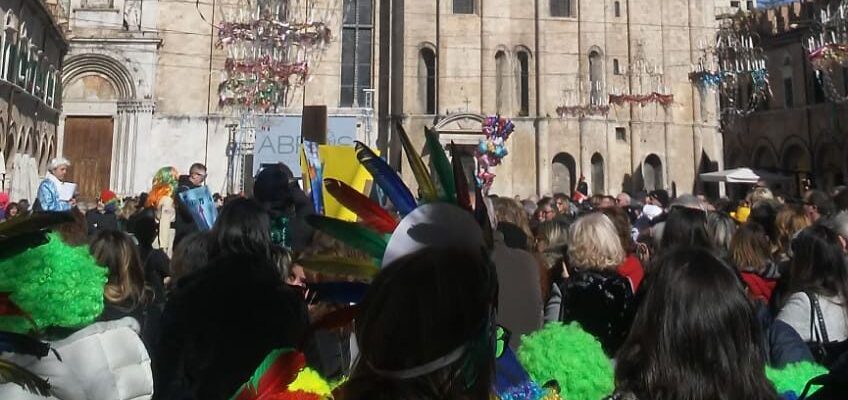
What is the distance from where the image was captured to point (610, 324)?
4.19m

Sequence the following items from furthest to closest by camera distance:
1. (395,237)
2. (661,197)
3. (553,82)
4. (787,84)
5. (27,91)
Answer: (787,84)
(553,82)
(27,91)
(661,197)
(395,237)

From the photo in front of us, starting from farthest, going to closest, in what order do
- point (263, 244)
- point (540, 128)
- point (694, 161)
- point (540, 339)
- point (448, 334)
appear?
point (694, 161) < point (540, 128) < point (263, 244) < point (540, 339) < point (448, 334)

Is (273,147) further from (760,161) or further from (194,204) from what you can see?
(760,161)

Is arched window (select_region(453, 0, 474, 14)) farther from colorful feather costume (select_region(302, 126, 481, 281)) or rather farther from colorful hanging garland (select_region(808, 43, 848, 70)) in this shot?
colorful feather costume (select_region(302, 126, 481, 281))

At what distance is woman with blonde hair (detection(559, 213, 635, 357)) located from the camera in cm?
418

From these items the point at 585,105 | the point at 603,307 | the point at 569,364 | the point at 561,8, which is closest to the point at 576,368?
the point at 569,364

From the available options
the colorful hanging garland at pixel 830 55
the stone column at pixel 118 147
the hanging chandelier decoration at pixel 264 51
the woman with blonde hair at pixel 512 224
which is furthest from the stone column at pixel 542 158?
the woman with blonde hair at pixel 512 224

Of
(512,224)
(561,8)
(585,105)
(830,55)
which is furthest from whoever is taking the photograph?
(561,8)

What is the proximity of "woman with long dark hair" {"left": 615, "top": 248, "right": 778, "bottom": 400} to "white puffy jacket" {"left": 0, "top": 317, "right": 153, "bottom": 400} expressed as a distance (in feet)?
7.46

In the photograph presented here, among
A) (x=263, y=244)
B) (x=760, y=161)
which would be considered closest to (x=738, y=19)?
(x=760, y=161)

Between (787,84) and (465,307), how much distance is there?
35.0 metres

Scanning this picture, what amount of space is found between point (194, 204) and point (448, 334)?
6.23 metres

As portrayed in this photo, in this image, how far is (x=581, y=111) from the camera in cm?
2609

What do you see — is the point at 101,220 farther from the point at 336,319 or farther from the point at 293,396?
the point at 336,319
